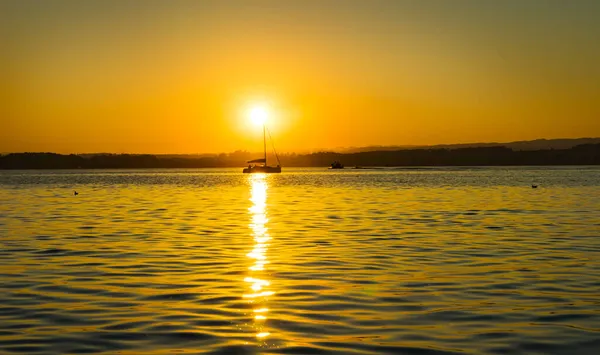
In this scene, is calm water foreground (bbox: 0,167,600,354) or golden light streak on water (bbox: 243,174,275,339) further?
golden light streak on water (bbox: 243,174,275,339)

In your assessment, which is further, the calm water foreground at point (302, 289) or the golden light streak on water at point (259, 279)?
the golden light streak on water at point (259, 279)

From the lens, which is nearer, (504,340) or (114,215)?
(504,340)

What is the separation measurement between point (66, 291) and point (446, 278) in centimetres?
1082

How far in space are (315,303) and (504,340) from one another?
17.3 feet

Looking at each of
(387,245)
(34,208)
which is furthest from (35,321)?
(34,208)

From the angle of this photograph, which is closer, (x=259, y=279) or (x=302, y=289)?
(x=302, y=289)

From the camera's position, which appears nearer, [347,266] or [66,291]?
[66,291]

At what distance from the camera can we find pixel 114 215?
53.7 meters

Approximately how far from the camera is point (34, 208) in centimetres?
6147

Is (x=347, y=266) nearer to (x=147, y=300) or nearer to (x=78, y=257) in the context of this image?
(x=147, y=300)

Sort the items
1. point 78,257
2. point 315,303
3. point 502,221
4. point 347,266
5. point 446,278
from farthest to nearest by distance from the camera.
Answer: point 502,221 → point 78,257 → point 347,266 → point 446,278 → point 315,303

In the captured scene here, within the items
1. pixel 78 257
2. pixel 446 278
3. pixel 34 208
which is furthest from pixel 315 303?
pixel 34 208

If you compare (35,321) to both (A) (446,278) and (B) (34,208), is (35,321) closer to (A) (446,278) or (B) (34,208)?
(A) (446,278)

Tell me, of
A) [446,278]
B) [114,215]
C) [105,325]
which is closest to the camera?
[105,325]
